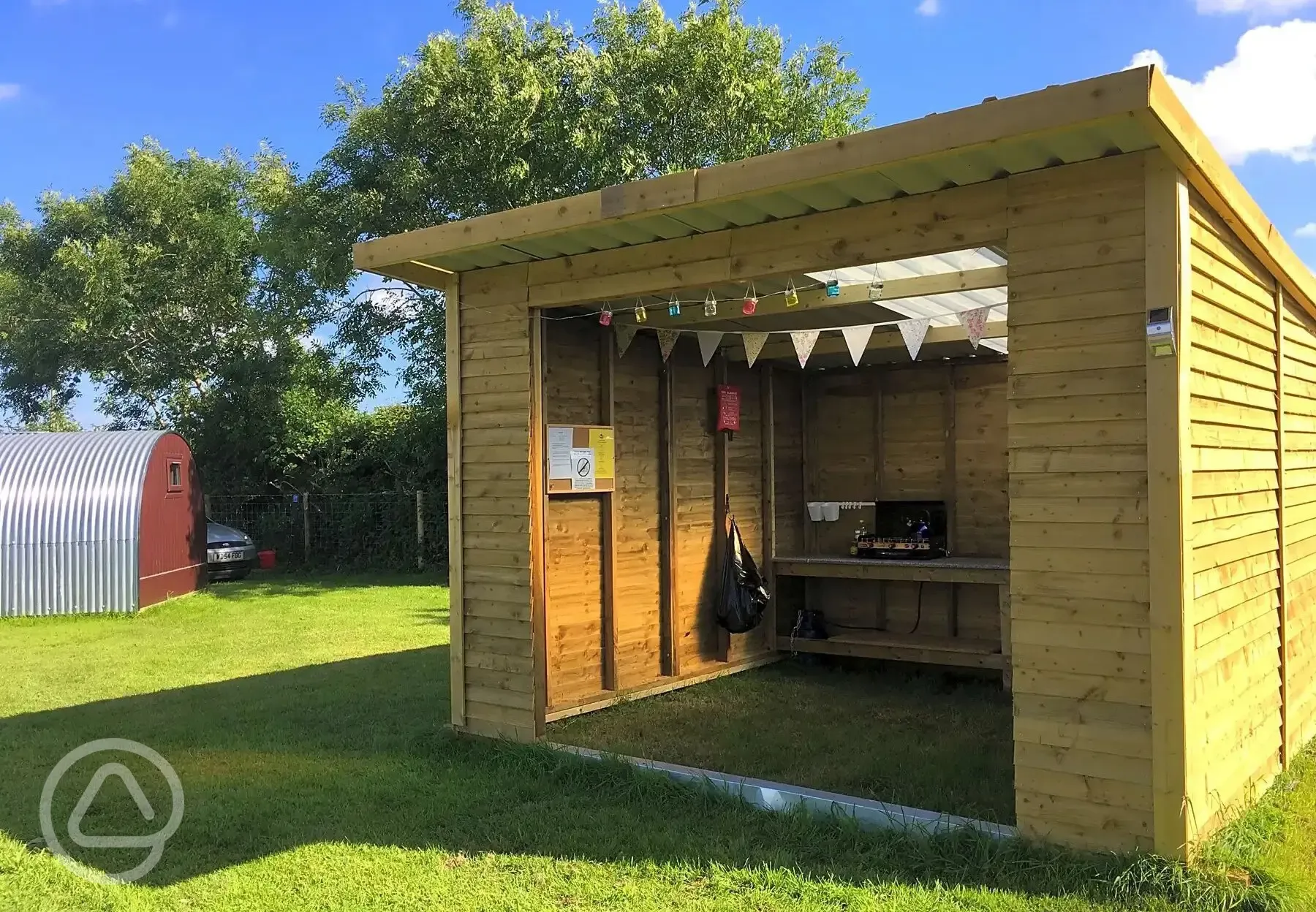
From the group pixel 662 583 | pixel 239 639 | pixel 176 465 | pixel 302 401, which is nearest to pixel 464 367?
pixel 662 583

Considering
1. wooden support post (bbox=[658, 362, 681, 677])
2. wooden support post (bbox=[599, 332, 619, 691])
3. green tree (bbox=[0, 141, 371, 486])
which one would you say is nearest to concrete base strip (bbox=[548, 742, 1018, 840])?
wooden support post (bbox=[599, 332, 619, 691])

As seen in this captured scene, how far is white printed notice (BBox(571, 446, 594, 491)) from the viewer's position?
20.6 ft

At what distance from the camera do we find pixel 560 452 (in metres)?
6.19

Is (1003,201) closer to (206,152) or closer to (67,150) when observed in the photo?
(206,152)

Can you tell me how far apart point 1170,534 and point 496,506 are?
11.0 feet

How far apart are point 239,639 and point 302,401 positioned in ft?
31.0

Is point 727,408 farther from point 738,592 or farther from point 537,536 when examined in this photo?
point 537,536

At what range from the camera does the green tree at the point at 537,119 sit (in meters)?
14.2

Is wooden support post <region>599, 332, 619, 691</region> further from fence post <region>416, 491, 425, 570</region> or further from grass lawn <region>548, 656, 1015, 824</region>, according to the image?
fence post <region>416, 491, 425, 570</region>

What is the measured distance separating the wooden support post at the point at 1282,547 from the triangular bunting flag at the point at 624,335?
12.0 feet

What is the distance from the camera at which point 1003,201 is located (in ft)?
12.6

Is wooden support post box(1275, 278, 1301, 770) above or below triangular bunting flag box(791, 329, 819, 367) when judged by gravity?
below

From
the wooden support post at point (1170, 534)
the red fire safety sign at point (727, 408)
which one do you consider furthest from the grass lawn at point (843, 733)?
the red fire safety sign at point (727, 408)

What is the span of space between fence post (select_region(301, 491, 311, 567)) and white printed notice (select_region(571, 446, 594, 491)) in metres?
10.7
